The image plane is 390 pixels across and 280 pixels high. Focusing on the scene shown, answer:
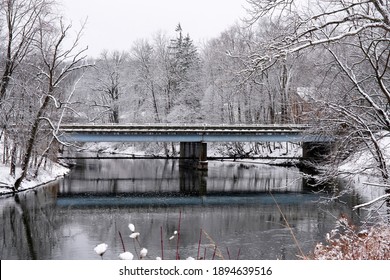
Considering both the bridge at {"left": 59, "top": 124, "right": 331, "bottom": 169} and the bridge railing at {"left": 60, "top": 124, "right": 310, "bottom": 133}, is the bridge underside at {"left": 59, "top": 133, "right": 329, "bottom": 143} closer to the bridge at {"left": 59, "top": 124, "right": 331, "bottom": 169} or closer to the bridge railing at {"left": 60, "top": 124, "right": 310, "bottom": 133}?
the bridge at {"left": 59, "top": 124, "right": 331, "bottom": 169}

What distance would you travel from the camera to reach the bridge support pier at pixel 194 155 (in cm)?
4403

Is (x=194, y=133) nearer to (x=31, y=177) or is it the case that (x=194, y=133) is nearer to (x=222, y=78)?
(x=222, y=78)

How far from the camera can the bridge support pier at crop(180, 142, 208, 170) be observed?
4403 centimetres

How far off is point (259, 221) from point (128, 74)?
52.1 meters

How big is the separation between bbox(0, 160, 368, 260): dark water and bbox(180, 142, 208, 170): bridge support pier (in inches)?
173

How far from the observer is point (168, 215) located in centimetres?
2267

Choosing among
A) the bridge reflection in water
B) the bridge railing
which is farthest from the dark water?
the bridge railing

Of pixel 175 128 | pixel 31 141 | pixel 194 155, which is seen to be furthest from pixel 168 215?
pixel 194 155

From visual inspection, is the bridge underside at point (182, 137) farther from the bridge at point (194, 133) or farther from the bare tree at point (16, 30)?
the bare tree at point (16, 30)

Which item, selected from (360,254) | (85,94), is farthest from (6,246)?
(85,94)

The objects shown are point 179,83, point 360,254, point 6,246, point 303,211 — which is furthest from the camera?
point 179,83

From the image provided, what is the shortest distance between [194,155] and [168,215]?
27.9m

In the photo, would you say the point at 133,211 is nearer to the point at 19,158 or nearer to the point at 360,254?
the point at 19,158

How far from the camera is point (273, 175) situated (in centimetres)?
3850
